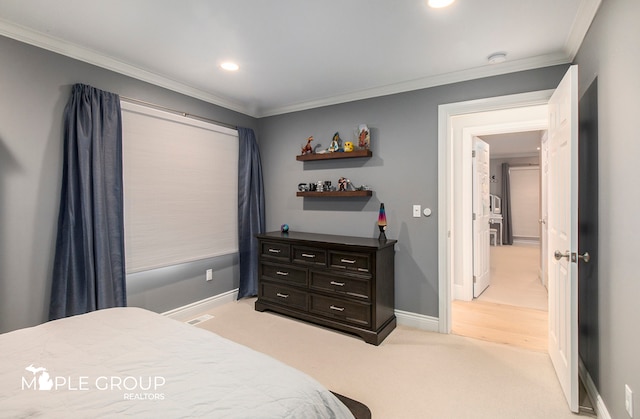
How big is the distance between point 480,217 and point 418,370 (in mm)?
2591

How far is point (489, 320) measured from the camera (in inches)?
130

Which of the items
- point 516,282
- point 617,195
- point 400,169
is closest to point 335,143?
point 400,169

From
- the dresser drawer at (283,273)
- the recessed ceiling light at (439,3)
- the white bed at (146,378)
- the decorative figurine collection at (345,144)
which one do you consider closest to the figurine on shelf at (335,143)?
the decorative figurine collection at (345,144)

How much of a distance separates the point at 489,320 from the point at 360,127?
8.10 feet

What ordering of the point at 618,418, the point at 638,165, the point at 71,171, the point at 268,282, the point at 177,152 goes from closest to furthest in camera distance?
the point at 638,165, the point at 618,418, the point at 71,171, the point at 177,152, the point at 268,282

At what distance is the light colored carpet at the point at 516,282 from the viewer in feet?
12.9

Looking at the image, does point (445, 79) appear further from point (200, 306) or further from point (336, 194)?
point (200, 306)

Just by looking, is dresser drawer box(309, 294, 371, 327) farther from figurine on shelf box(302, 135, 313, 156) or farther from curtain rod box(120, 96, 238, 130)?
curtain rod box(120, 96, 238, 130)

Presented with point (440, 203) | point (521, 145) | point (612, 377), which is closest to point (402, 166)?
point (440, 203)

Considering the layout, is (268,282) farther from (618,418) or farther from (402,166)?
(618,418)

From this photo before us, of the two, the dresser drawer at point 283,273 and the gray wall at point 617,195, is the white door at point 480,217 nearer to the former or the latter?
the gray wall at point 617,195

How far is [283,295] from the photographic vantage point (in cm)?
336

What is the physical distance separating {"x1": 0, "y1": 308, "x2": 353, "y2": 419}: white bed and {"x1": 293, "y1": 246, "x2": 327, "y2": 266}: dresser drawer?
1.74 meters

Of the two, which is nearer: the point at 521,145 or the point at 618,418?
the point at 618,418
